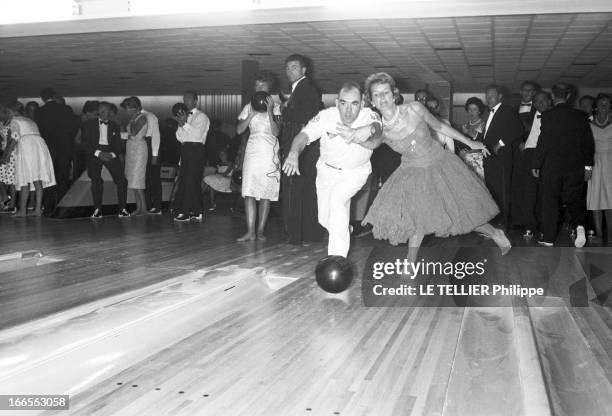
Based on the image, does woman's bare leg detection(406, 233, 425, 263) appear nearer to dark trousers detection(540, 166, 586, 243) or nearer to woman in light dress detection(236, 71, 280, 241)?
woman in light dress detection(236, 71, 280, 241)

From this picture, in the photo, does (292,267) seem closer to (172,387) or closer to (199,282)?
(199,282)

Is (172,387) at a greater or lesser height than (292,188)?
lesser

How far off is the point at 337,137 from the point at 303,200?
1908 millimetres

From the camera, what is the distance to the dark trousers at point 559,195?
6352mm

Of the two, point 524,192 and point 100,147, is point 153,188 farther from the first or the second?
point 524,192

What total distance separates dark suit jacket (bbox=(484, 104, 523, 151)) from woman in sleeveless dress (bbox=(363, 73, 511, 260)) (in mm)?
2581

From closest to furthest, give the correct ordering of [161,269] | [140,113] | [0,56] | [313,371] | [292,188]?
[313,371]
[161,269]
[292,188]
[140,113]
[0,56]

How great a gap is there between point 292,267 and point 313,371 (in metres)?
2.50

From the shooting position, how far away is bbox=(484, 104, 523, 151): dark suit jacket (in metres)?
6.84

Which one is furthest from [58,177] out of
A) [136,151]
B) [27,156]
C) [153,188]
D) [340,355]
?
[340,355]

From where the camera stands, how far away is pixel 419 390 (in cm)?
241

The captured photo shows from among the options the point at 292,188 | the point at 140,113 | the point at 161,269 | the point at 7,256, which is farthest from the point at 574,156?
the point at 140,113

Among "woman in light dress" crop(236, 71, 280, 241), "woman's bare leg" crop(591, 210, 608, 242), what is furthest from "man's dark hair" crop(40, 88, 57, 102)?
"woman's bare leg" crop(591, 210, 608, 242)

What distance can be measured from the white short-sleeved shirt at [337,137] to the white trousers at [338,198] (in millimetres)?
60
